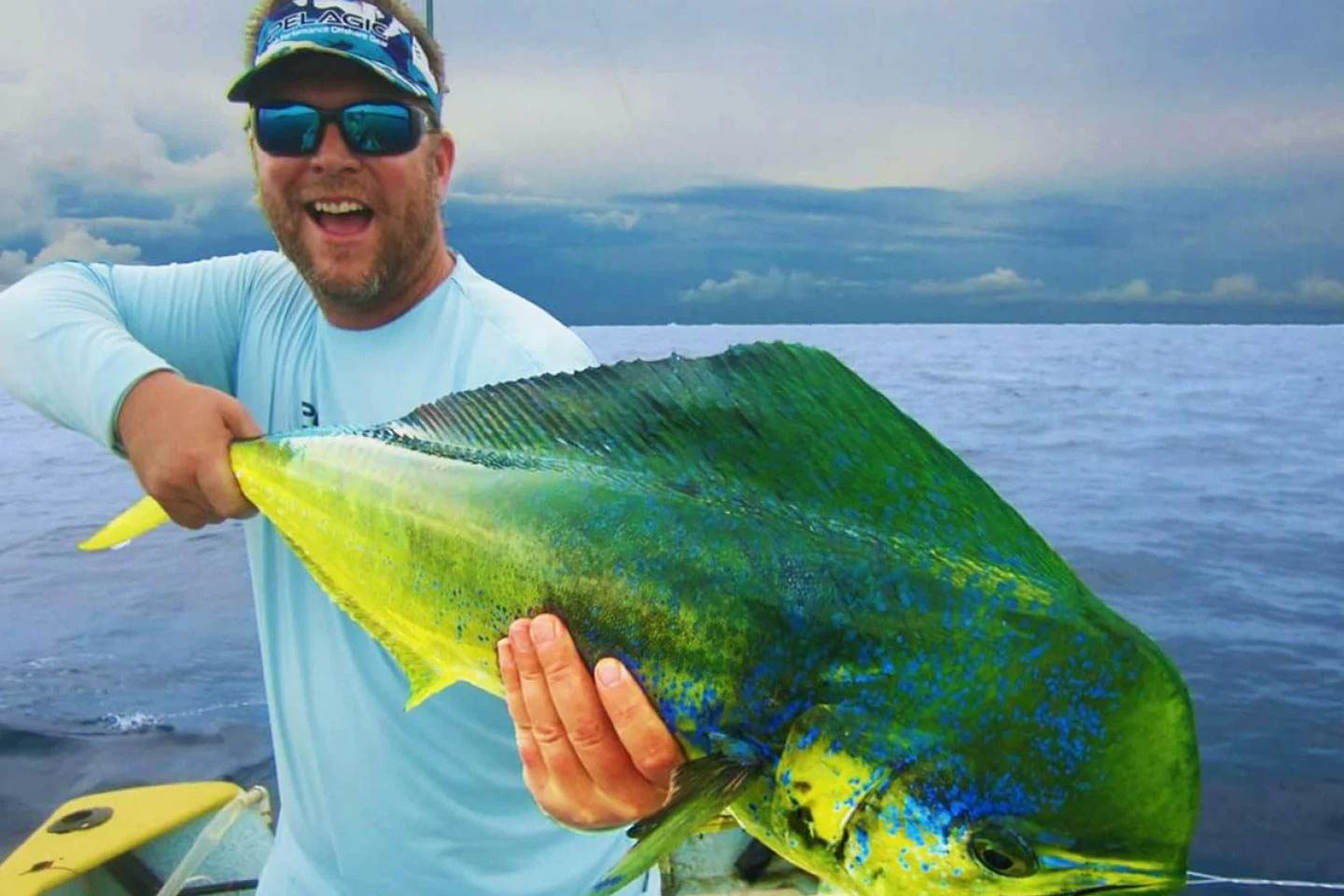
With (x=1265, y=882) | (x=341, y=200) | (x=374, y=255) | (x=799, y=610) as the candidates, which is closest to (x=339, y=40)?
(x=341, y=200)

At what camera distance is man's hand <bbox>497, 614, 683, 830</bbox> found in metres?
1.38

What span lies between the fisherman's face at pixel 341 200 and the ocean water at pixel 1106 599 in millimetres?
908

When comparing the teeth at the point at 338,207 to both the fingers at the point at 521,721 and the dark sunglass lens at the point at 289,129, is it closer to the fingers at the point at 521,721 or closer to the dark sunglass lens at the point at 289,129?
the dark sunglass lens at the point at 289,129

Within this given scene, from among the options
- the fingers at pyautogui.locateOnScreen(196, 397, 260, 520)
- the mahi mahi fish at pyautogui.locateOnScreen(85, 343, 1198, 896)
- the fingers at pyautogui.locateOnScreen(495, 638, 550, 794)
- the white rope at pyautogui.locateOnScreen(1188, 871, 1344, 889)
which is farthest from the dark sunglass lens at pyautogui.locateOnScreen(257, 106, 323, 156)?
the white rope at pyautogui.locateOnScreen(1188, 871, 1344, 889)

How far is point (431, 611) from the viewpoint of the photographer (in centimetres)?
159

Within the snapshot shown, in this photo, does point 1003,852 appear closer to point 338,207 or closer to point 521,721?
point 521,721

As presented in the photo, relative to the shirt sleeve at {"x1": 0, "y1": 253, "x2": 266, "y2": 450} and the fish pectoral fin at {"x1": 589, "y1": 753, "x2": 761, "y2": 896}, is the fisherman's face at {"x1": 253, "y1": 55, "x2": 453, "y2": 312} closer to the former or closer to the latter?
the shirt sleeve at {"x1": 0, "y1": 253, "x2": 266, "y2": 450}

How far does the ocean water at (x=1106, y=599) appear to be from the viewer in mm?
8508

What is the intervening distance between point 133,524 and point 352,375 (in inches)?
20.1

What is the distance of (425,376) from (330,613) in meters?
0.50

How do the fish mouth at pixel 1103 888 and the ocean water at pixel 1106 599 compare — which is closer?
the fish mouth at pixel 1103 888

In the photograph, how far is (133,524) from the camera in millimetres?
2002

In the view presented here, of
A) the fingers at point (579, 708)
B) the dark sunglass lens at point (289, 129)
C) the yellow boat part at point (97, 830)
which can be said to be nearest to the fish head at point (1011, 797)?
the fingers at point (579, 708)

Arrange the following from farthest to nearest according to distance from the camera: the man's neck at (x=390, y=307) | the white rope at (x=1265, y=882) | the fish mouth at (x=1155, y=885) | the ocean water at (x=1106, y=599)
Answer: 1. the ocean water at (x=1106, y=599)
2. the white rope at (x=1265, y=882)
3. the man's neck at (x=390, y=307)
4. the fish mouth at (x=1155, y=885)
